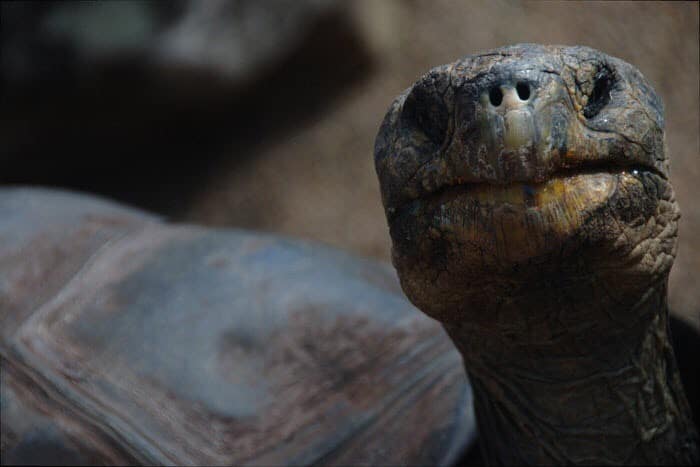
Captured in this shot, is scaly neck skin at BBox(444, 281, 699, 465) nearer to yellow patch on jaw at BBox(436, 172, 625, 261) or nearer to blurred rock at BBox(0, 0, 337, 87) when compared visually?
yellow patch on jaw at BBox(436, 172, 625, 261)

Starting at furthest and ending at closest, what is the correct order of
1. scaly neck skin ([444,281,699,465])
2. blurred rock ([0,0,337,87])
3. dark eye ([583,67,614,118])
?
blurred rock ([0,0,337,87]) < scaly neck skin ([444,281,699,465]) < dark eye ([583,67,614,118])

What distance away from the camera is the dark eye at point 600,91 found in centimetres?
124

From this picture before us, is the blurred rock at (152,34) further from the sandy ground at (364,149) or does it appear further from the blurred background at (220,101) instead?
the sandy ground at (364,149)

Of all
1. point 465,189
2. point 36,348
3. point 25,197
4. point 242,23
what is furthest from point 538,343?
point 242,23

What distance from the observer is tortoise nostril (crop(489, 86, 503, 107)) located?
3.75ft

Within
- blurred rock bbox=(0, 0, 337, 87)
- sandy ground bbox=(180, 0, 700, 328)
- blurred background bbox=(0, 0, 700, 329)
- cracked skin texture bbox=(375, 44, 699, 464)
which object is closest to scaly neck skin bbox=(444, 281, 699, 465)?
cracked skin texture bbox=(375, 44, 699, 464)

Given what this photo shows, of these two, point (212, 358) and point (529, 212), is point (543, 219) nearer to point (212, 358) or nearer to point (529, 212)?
point (529, 212)

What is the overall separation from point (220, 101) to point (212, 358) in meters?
2.45

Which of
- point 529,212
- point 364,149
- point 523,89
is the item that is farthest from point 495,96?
point 364,149

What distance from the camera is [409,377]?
1913 millimetres

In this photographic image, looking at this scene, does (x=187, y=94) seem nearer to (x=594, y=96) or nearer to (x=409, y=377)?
(x=409, y=377)

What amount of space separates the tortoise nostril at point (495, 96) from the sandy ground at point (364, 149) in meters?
1.35

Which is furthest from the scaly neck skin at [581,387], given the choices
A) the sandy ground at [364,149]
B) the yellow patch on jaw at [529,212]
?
the sandy ground at [364,149]

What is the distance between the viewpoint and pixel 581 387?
1.50m
